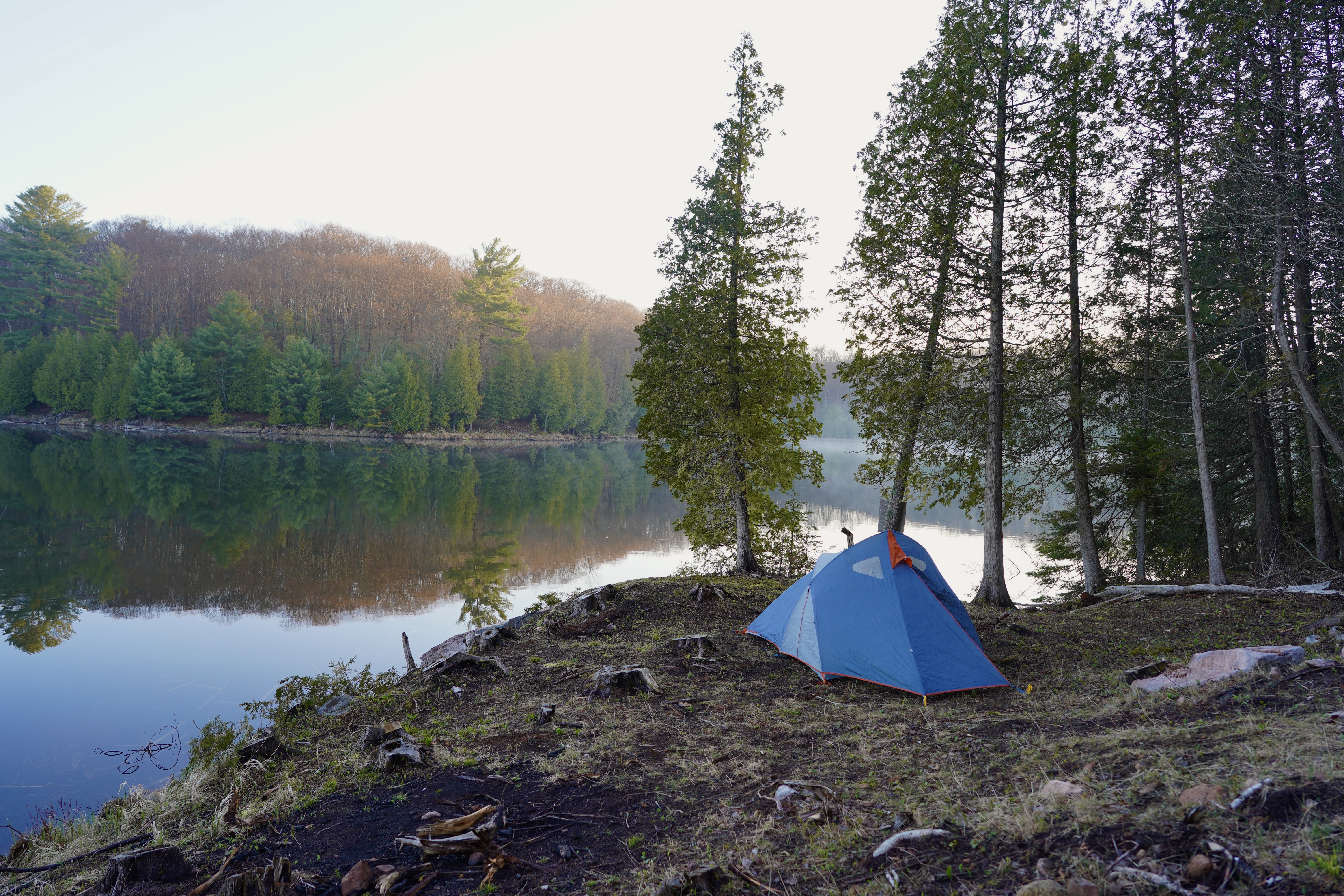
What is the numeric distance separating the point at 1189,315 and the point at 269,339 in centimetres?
6667

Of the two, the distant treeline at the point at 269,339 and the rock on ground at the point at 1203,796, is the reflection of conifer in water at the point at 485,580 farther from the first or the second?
the distant treeline at the point at 269,339

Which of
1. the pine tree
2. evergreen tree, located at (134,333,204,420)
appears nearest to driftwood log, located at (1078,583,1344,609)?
evergreen tree, located at (134,333,204,420)

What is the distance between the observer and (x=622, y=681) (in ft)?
22.3

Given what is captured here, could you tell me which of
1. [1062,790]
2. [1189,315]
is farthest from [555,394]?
[1062,790]

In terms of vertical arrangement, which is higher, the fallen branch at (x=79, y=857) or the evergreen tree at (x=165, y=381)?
the evergreen tree at (x=165, y=381)

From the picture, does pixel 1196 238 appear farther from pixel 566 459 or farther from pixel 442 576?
pixel 566 459

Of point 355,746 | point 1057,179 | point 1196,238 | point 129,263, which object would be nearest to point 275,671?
point 355,746

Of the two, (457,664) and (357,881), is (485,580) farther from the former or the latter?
(357,881)

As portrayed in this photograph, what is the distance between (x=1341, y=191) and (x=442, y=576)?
18418 millimetres

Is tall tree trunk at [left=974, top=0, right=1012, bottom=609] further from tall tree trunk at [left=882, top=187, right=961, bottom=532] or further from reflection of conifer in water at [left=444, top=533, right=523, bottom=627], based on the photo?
reflection of conifer in water at [left=444, top=533, right=523, bottom=627]

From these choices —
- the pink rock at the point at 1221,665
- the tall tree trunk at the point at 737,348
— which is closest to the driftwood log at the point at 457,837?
the pink rock at the point at 1221,665

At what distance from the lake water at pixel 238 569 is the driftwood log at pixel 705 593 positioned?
4043 mm

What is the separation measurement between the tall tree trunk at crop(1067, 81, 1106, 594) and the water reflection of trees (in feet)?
38.6

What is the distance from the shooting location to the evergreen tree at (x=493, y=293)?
219ft
